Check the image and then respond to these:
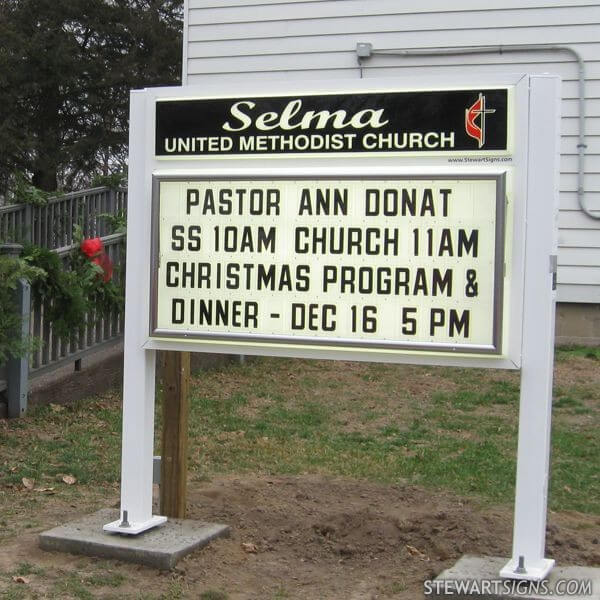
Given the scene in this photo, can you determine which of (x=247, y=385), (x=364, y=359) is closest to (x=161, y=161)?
(x=364, y=359)

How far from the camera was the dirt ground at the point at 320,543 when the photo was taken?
4840mm

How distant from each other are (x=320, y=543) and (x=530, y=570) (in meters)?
1.36

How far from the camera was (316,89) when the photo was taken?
505 centimetres

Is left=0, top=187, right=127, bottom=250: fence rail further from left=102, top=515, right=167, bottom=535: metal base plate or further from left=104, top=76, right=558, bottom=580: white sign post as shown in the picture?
left=102, top=515, right=167, bottom=535: metal base plate

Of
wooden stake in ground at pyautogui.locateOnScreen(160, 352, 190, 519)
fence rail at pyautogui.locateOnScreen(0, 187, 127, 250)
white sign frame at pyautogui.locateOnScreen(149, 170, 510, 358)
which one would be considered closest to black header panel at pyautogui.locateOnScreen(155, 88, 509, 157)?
white sign frame at pyautogui.locateOnScreen(149, 170, 510, 358)

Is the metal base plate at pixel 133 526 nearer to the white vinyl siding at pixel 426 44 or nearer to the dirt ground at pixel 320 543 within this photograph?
the dirt ground at pixel 320 543

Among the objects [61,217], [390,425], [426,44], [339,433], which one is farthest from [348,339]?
[426,44]

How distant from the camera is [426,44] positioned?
11.7 metres

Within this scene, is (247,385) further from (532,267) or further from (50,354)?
(532,267)

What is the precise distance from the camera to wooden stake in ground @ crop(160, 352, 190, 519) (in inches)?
219

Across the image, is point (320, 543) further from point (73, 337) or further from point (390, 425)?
point (73, 337)

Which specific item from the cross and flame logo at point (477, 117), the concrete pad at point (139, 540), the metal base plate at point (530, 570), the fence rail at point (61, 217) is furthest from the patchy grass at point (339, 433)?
the cross and flame logo at point (477, 117)

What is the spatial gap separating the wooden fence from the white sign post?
3154mm

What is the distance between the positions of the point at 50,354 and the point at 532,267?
17.8 ft
